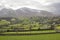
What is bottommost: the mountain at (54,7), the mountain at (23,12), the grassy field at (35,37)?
the grassy field at (35,37)

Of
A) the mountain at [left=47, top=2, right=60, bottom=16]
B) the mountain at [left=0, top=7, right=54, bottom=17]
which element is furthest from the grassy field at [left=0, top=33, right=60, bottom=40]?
the mountain at [left=47, top=2, right=60, bottom=16]

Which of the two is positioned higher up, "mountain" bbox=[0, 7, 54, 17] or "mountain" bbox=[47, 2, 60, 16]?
"mountain" bbox=[47, 2, 60, 16]

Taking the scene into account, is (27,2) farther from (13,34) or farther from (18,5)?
(13,34)

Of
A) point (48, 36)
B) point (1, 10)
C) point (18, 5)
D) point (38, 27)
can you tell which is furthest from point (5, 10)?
point (48, 36)

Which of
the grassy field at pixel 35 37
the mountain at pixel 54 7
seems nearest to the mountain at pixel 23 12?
the mountain at pixel 54 7

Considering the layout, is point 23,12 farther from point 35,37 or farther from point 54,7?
point 54,7

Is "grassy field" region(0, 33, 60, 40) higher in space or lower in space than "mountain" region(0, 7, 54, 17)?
lower

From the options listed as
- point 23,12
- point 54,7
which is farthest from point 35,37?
point 54,7

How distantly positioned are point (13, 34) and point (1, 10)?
2.60 ft

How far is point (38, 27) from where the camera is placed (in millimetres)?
3598

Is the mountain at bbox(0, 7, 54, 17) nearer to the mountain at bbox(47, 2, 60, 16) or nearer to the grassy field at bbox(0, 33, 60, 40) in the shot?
the mountain at bbox(47, 2, 60, 16)

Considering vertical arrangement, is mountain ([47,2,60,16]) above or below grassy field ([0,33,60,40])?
above

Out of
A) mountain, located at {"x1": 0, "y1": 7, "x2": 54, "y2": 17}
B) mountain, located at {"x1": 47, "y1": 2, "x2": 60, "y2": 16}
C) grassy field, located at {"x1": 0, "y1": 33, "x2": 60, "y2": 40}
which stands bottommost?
grassy field, located at {"x1": 0, "y1": 33, "x2": 60, "y2": 40}

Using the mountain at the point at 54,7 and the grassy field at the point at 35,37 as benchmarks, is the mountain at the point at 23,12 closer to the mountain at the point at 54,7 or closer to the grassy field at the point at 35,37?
the mountain at the point at 54,7
